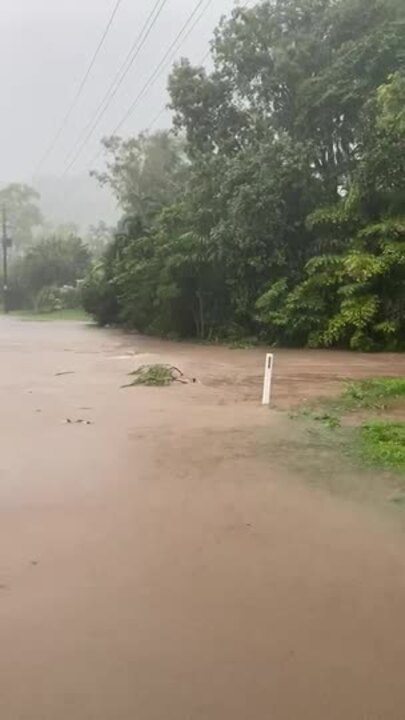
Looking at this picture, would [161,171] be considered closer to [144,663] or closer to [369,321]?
[369,321]

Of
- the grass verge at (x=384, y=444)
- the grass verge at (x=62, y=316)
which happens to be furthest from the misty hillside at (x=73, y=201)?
the grass verge at (x=384, y=444)

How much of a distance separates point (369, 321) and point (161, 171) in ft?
99.8

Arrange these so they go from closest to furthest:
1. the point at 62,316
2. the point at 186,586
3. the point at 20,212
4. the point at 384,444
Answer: the point at 186,586 < the point at 384,444 < the point at 62,316 < the point at 20,212

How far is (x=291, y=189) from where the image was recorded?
2314 cm

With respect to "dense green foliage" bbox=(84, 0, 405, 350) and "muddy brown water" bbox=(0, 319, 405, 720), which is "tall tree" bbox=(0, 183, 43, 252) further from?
"muddy brown water" bbox=(0, 319, 405, 720)

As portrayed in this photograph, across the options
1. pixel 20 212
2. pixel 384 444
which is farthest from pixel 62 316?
pixel 20 212

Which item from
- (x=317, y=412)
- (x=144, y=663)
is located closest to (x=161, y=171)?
(x=317, y=412)

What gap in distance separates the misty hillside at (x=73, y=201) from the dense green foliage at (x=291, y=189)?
481 feet

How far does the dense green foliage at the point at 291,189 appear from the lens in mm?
21250

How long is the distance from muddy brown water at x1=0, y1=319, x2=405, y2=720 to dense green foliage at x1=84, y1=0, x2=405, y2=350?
11.5 meters

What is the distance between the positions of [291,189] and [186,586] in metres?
19.9

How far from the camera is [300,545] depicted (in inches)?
209

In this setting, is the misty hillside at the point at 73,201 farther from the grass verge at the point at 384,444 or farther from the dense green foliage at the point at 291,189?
the grass verge at the point at 384,444

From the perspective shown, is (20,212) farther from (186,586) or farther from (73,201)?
(186,586)
